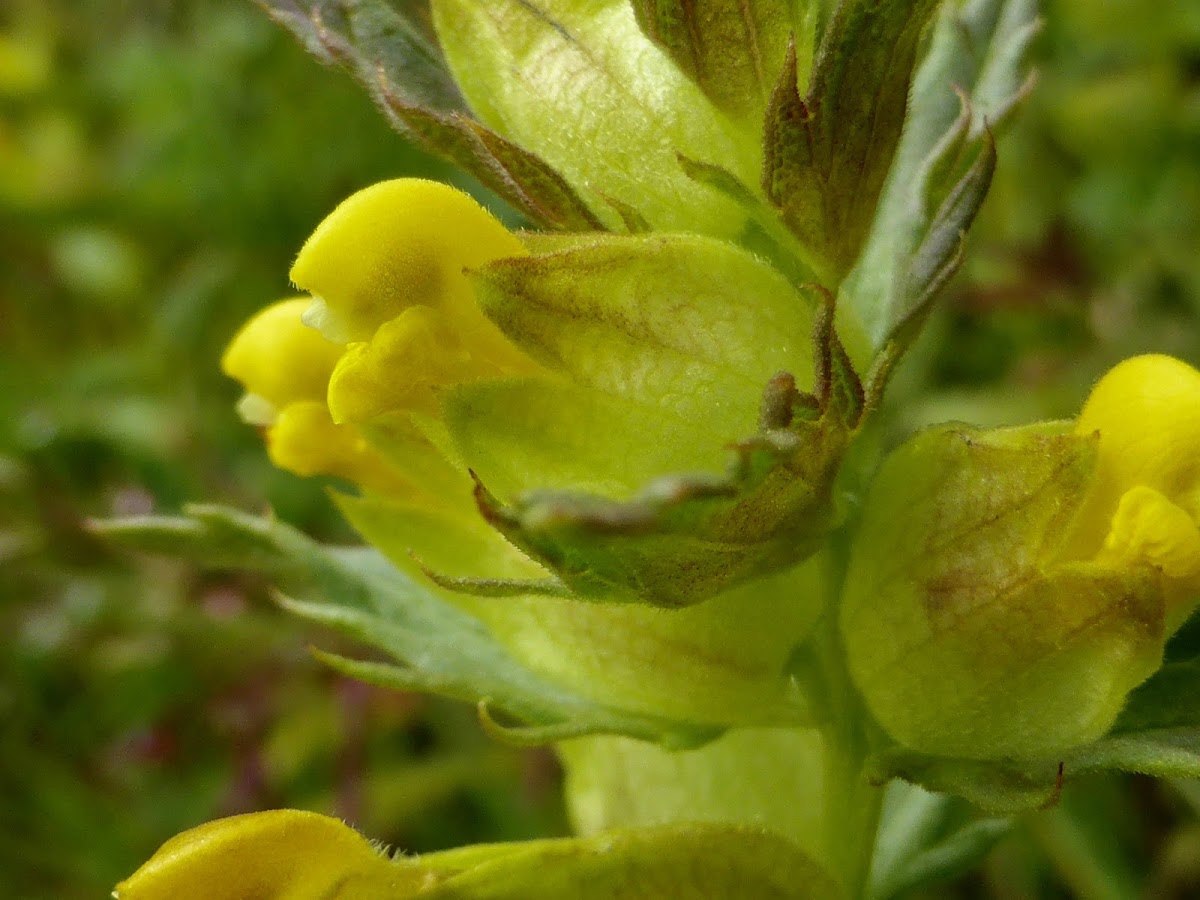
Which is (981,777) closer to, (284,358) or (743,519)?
(743,519)

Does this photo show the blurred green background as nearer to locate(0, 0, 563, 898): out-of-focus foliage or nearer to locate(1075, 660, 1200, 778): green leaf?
locate(0, 0, 563, 898): out-of-focus foliage

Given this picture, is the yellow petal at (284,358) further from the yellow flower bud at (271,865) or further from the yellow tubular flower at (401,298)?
the yellow flower bud at (271,865)

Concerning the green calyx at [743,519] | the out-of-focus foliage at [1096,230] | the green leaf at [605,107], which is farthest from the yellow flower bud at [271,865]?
the out-of-focus foliage at [1096,230]

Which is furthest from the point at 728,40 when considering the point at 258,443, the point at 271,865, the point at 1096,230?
the point at 258,443

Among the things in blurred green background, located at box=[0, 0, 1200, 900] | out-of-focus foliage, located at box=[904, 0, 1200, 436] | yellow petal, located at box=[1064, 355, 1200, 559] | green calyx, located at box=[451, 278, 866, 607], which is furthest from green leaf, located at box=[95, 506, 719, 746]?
out-of-focus foliage, located at box=[904, 0, 1200, 436]

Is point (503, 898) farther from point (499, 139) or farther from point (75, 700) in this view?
point (75, 700)

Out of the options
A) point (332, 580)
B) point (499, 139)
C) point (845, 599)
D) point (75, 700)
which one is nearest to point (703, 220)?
point (499, 139)
